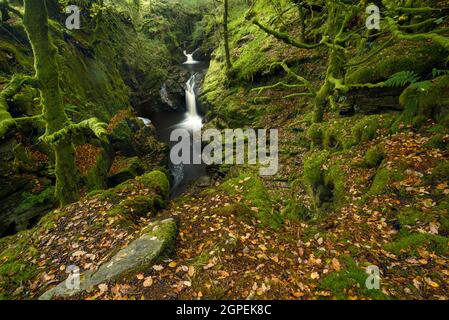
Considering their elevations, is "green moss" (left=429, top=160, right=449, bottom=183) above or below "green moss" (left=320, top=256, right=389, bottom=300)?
above

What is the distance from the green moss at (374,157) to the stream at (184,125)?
9952 mm

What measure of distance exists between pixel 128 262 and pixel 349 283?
10.6ft

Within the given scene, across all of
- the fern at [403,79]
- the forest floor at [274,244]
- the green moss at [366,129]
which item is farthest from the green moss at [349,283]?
the fern at [403,79]

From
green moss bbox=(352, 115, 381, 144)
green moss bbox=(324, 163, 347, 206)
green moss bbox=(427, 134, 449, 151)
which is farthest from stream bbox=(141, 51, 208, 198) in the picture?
green moss bbox=(427, 134, 449, 151)

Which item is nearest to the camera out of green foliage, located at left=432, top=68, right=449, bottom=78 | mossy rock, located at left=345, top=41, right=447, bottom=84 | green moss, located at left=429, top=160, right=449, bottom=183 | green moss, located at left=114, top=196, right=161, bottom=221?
green moss, located at left=429, top=160, right=449, bottom=183

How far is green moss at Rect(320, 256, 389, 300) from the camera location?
353 centimetres

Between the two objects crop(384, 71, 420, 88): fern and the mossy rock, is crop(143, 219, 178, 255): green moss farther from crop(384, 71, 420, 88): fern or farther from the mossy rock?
the mossy rock

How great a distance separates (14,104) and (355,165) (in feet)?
38.8

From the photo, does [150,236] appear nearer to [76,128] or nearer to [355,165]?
[76,128]

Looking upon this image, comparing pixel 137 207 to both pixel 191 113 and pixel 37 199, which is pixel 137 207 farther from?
pixel 191 113

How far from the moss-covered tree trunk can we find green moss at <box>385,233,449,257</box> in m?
7.58

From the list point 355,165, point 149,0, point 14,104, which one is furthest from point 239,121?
point 149,0

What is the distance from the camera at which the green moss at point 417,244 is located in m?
4.18

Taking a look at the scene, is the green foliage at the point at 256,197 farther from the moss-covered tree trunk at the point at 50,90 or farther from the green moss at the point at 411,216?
the moss-covered tree trunk at the point at 50,90
